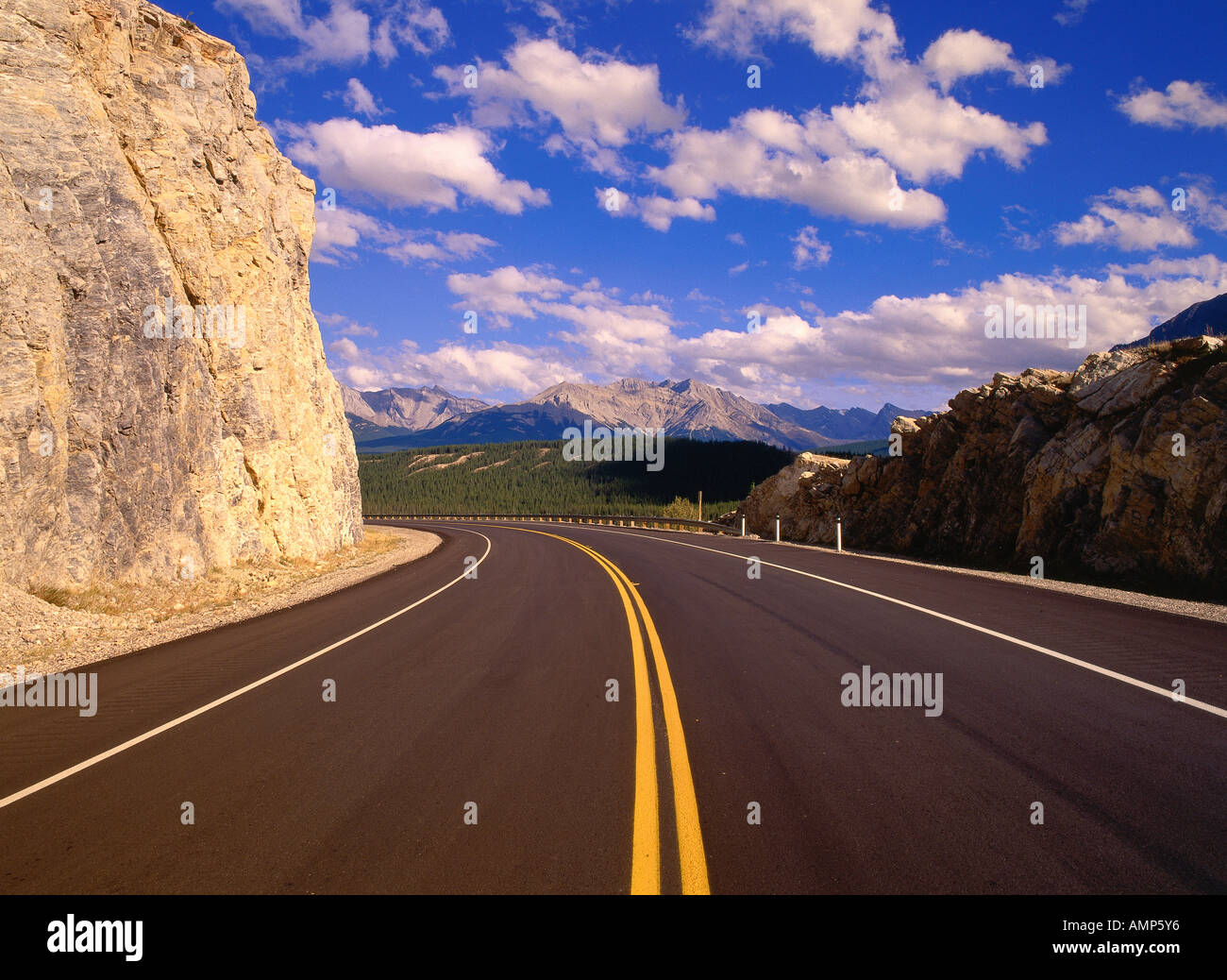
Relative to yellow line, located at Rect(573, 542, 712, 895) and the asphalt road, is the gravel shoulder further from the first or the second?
yellow line, located at Rect(573, 542, 712, 895)

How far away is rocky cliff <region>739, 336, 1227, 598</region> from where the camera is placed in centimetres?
1298

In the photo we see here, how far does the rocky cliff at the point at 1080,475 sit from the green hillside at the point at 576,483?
9024cm

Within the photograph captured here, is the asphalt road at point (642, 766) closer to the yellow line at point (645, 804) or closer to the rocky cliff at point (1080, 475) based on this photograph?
the yellow line at point (645, 804)

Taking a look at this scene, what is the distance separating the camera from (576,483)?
15088 centimetres

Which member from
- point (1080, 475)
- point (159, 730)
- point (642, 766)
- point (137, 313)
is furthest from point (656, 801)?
point (137, 313)

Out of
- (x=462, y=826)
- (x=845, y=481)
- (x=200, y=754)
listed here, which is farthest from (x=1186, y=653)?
(x=845, y=481)

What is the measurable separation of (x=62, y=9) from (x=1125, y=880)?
892 inches

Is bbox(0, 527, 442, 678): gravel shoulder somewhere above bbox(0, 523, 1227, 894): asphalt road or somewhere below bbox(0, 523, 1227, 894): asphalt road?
below

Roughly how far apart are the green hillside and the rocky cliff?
296ft

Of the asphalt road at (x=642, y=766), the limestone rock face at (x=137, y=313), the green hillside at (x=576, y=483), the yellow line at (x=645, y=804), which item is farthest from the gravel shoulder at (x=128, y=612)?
the green hillside at (x=576, y=483)

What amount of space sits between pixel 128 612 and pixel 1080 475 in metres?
21.0

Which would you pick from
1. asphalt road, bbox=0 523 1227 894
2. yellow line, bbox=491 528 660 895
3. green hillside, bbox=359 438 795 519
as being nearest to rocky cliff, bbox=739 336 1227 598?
asphalt road, bbox=0 523 1227 894

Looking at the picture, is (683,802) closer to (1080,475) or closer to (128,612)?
(128,612)

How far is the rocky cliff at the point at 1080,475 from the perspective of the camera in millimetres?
12984
